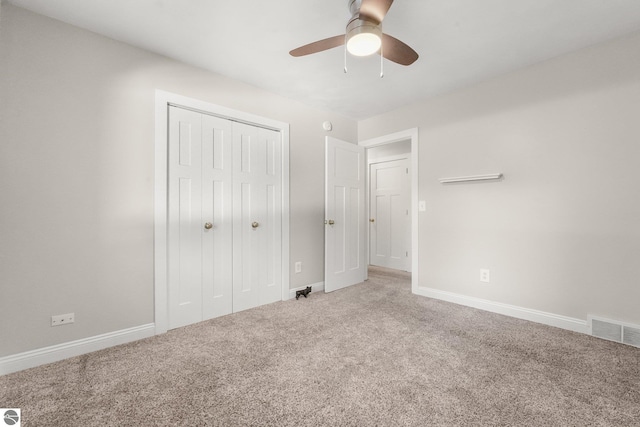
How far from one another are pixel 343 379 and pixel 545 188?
2477 millimetres

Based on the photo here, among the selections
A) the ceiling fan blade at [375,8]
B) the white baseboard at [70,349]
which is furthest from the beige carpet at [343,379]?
the ceiling fan blade at [375,8]

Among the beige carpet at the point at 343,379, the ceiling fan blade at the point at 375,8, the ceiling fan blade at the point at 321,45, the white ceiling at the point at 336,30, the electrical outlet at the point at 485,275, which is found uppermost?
the white ceiling at the point at 336,30

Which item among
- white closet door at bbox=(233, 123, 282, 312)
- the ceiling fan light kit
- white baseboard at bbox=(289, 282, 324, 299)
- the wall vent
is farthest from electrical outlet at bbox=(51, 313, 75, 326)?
the wall vent

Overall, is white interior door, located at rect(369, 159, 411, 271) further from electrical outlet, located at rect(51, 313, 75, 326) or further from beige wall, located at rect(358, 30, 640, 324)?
electrical outlet, located at rect(51, 313, 75, 326)

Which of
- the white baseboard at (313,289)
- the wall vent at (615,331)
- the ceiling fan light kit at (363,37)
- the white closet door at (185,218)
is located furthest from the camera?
the white baseboard at (313,289)

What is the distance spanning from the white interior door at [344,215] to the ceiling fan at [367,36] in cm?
177

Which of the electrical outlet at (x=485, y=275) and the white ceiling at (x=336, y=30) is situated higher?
the white ceiling at (x=336, y=30)

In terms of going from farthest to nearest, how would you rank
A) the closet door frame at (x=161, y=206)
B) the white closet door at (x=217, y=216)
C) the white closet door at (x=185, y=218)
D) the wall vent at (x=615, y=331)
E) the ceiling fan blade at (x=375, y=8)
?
1. the white closet door at (x=217, y=216)
2. the white closet door at (x=185, y=218)
3. the closet door frame at (x=161, y=206)
4. the wall vent at (x=615, y=331)
5. the ceiling fan blade at (x=375, y=8)

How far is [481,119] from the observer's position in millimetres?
2912

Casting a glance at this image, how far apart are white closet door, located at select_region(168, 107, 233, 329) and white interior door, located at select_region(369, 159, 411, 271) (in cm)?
329

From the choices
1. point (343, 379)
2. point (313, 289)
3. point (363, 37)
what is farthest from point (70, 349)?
point (363, 37)

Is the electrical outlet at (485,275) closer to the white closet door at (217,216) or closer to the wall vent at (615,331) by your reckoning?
the wall vent at (615,331)

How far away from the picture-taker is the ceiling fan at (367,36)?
4.94 feet

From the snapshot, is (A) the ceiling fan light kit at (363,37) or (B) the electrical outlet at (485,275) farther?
(B) the electrical outlet at (485,275)
